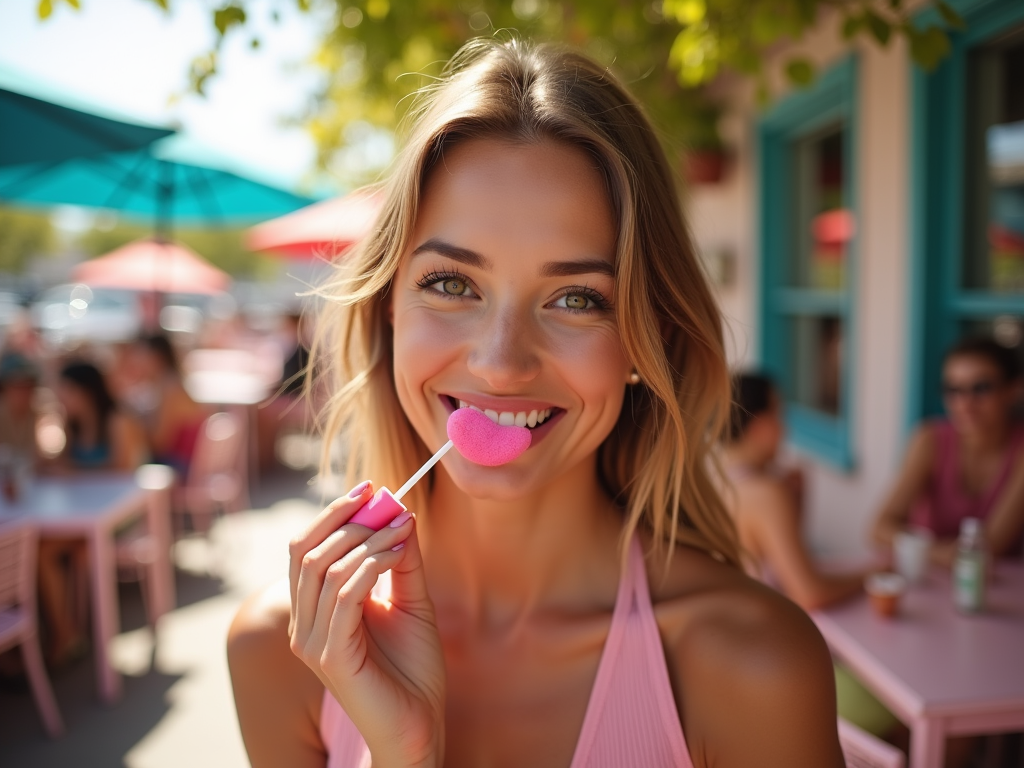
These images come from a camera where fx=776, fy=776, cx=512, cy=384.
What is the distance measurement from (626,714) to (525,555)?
35cm

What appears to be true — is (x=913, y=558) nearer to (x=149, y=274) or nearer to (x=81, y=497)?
(x=81, y=497)

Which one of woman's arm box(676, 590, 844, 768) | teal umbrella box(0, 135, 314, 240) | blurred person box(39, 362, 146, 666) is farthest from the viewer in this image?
teal umbrella box(0, 135, 314, 240)

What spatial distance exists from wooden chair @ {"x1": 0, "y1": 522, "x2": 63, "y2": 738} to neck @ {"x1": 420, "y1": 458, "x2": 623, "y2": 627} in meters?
2.83

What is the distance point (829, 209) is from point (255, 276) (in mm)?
64698

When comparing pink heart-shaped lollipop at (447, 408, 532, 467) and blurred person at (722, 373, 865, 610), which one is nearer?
pink heart-shaped lollipop at (447, 408, 532, 467)

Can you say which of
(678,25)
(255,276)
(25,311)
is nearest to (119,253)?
(25,311)

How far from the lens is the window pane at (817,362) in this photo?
5.59 metres

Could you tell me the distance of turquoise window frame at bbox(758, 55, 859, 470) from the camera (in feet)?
15.6

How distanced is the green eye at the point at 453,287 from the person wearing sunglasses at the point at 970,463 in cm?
271

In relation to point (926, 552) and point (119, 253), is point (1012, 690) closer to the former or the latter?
point (926, 552)

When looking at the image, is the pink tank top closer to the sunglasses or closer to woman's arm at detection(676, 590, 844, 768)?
woman's arm at detection(676, 590, 844, 768)

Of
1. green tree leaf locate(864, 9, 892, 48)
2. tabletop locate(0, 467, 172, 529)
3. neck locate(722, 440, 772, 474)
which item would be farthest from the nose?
tabletop locate(0, 467, 172, 529)

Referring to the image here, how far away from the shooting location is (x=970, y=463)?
3.58 metres

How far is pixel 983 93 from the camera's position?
3713 mm
